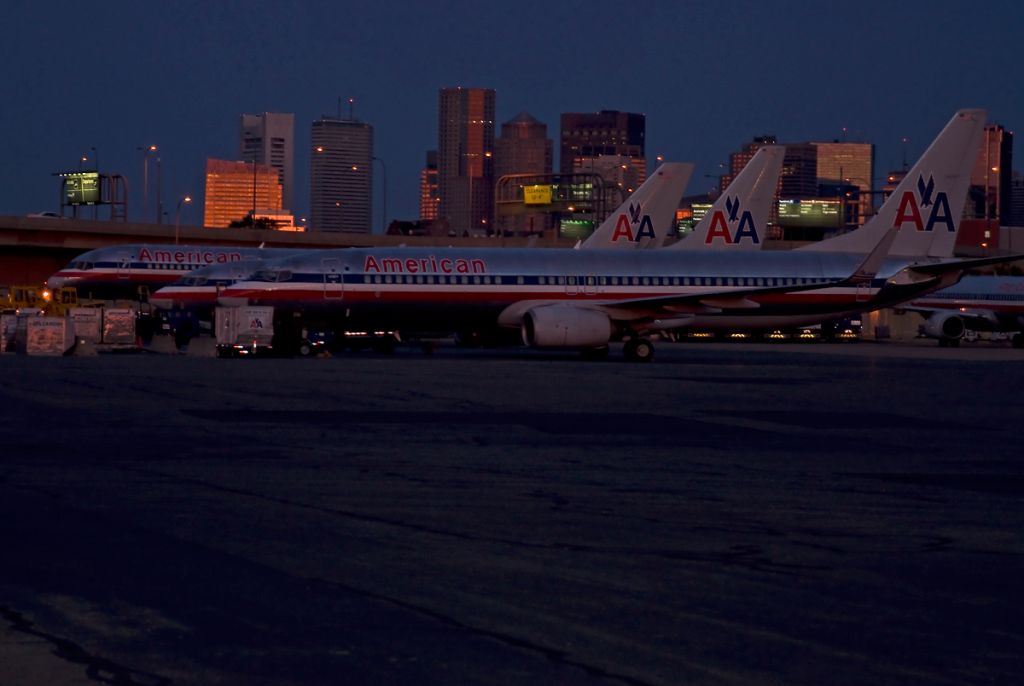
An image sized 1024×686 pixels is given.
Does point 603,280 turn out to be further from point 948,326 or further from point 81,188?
point 81,188

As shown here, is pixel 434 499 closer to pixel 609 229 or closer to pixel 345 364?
pixel 345 364

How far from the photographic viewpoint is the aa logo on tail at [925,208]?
53.2 m

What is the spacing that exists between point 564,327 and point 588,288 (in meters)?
3.84

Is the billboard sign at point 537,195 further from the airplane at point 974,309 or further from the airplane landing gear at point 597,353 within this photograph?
the airplane landing gear at point 597,353

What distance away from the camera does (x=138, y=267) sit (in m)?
67.2

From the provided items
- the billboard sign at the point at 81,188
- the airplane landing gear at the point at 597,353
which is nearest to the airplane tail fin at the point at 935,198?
the airplane landing gear at the point at 597,353

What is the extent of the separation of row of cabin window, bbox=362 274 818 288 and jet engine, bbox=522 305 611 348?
2.11 meters

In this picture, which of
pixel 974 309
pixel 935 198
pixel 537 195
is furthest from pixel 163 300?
pixel 537 195

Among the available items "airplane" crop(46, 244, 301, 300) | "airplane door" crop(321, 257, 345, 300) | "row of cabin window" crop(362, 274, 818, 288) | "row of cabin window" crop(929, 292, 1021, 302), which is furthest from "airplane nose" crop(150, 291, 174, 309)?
"row of cabin window" crop(929, 292, 1021, 302)

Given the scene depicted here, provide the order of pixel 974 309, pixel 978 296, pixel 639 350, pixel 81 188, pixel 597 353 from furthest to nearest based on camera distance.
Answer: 1. pixel 81 188
2. pixel 978 296
3. pixel 974 309
4. pixel 597 353
5. pixel 639 350

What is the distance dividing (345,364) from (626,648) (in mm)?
32751

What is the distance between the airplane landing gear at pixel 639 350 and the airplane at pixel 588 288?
32 millimetres

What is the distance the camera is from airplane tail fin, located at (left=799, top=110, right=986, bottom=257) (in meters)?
53.0

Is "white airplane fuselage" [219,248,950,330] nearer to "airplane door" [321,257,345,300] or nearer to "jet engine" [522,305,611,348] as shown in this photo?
"airplane door" [321,257,345,300]
